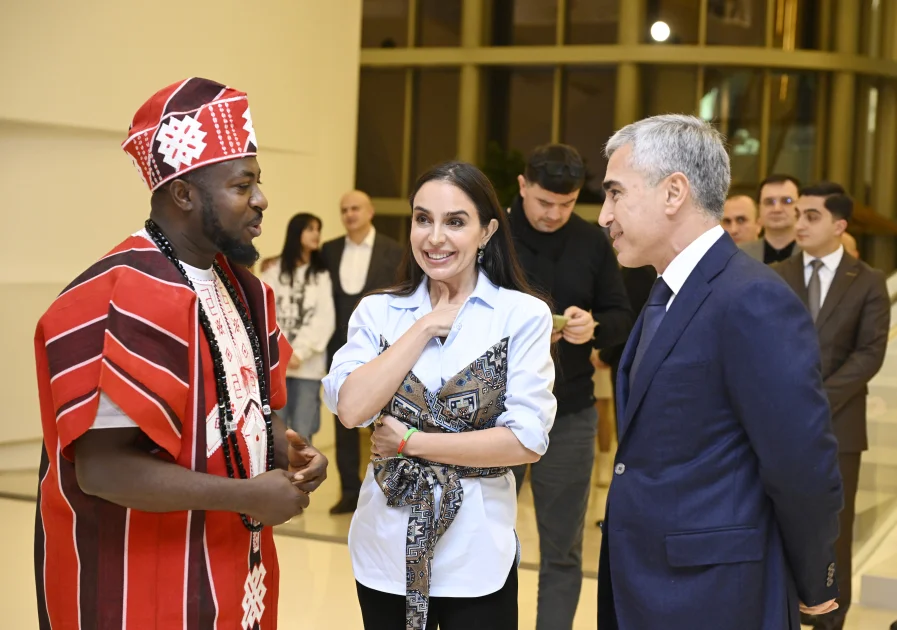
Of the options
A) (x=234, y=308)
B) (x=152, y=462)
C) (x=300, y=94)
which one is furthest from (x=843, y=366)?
(x=300, y=94)

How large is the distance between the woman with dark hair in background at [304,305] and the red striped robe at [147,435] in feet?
15.7

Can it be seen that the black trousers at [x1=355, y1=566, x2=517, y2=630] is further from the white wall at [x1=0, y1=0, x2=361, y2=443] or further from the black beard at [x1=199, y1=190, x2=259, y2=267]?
the white wall at [x1=0, y1=0, x2=361, y2=443]

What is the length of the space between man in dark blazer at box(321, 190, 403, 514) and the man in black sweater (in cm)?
319

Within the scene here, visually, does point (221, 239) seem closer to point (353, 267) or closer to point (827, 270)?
point (827, 270)

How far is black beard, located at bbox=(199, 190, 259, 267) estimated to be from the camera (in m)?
2.14

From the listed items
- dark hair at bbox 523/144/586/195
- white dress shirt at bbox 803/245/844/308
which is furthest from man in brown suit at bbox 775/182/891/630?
dark hair at bbox 523/144/586/195

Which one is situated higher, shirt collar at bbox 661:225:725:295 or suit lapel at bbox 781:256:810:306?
shirt collar at bbox 661:225:725:295

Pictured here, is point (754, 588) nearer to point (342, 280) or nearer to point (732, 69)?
point (342, 280)

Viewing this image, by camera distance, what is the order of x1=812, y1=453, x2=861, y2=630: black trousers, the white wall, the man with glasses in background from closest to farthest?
x1=812, y1=453, x2=861, y2=630: black trousers
the man with glasses in background
the white wall

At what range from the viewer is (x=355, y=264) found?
7262 mm

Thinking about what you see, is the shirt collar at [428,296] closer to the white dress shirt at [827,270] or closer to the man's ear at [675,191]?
the man's ear at [675,191]

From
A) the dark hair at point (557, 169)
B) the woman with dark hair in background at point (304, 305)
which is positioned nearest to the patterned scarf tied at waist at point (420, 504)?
the dark hair at point (557, 169)

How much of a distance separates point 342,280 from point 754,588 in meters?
5.34

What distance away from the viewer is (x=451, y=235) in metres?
2.68
